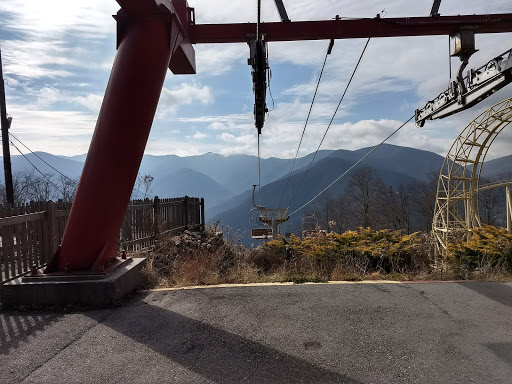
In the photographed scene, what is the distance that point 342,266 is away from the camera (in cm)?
732

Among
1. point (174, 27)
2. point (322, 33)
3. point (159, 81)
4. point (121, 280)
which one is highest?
point (322, 33)

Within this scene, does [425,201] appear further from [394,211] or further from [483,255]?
[483,255]

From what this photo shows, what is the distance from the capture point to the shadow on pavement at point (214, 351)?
335 cm

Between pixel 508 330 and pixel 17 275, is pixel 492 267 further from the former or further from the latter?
pixel 17 275

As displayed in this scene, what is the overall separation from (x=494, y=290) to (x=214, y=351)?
4.62m

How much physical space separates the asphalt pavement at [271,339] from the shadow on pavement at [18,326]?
13 mm

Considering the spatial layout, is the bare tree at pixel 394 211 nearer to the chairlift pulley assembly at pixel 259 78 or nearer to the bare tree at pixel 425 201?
the bare tree at pixel 425 201

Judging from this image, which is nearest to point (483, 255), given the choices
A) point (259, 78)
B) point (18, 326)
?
point (259, 78)

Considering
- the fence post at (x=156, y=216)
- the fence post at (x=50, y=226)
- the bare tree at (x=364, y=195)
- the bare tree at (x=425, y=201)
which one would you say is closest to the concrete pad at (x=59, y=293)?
the fence post at (x=50, y=226)

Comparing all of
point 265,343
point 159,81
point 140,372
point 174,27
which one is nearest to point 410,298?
point 265,343

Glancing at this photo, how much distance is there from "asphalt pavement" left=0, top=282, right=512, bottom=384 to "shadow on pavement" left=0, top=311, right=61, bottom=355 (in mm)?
13

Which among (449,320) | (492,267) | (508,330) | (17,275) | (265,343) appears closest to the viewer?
(265,343)

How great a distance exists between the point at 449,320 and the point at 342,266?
282 cm

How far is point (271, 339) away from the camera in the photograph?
4074 millimetres
